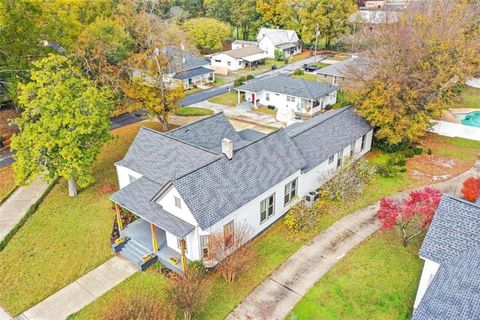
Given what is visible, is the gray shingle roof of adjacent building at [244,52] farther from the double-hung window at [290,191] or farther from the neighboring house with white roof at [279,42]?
the double-hung window at [290,191]

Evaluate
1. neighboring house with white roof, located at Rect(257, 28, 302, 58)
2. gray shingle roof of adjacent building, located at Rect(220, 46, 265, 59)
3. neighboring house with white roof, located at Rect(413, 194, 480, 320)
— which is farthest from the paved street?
neighboring house with white roof, located at Rect(413, 194, 480, 320)

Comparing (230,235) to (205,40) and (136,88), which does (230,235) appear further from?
(205,40)

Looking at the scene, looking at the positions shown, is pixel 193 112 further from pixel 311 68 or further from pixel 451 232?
pixel 451 232

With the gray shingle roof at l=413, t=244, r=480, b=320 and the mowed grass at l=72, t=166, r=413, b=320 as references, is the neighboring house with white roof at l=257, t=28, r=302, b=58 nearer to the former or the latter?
the mowed grass at l=72, t=166, r=413, b=320

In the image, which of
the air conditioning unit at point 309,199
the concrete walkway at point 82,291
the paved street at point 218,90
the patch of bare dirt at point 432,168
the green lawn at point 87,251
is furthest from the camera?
the paved street at point 218,90

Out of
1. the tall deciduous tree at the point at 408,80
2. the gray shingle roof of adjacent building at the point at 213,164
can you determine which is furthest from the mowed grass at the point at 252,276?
the tall deciduous tree at the point at 408,80

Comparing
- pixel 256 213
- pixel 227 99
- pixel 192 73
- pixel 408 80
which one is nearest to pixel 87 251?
pixel 256 213
